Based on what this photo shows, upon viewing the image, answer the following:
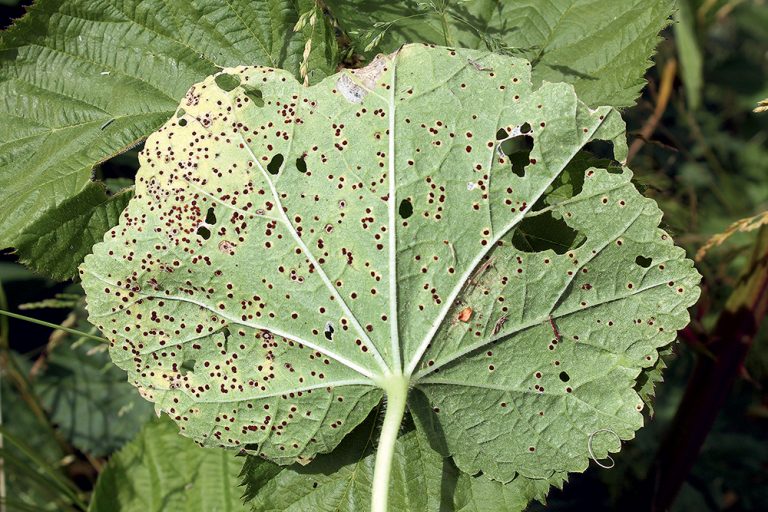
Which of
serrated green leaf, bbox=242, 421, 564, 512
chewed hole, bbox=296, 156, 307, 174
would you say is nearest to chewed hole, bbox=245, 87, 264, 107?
chewed hole, bbox=296, 156, 307, 174

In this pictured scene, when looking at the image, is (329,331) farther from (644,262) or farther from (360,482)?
(644,262)

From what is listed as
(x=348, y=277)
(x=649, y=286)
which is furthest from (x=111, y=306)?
(x=649, y=286)

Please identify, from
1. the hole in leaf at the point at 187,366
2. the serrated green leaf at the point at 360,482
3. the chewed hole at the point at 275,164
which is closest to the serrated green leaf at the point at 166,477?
the serrated green leaf at the point at 360,482

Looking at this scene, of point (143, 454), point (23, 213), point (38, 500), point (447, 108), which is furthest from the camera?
point (38, 500)

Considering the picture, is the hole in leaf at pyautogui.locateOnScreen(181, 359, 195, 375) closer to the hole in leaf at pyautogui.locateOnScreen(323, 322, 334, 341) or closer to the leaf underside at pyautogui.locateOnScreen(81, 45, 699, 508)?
the leaf underside at pyautogui.locateOnScreen(81, 45, 699, 508)

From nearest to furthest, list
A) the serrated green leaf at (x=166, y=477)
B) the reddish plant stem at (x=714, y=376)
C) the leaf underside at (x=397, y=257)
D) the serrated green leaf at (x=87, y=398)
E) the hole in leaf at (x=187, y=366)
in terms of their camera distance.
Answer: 1. the leaf underside at (x=397, y=257)
2. the hole in leaf at (x=187, y=366)
3. the serrated green leaf at (x=166, y=477)
4. the reddish plant stem at (x=714, y=376)
5. the serrated green leaf at (x=87, y=398)

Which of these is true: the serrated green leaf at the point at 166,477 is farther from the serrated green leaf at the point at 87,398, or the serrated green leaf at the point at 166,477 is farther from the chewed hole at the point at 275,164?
the chewed hole at the point at 275,164

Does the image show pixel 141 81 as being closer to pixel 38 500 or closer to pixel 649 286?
pixel 649 286
